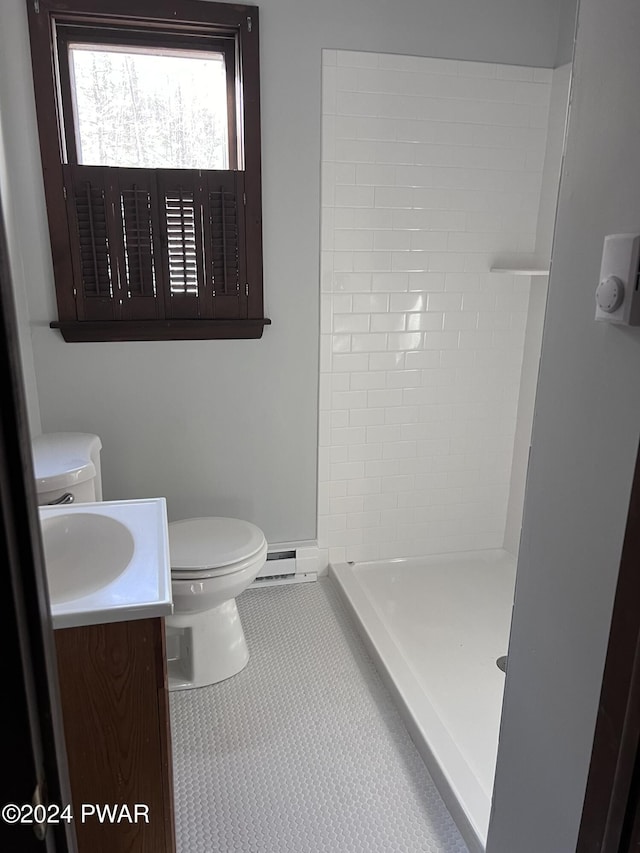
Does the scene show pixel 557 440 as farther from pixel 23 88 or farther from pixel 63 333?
pixel 23 88

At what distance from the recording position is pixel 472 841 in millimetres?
1457

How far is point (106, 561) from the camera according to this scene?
1354 mm

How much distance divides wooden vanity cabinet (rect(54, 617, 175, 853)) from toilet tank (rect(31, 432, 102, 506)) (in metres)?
0.62

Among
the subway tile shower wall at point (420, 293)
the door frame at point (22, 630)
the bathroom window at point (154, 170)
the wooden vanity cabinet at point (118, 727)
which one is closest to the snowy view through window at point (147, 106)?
the bathroom window at point (154, 170)

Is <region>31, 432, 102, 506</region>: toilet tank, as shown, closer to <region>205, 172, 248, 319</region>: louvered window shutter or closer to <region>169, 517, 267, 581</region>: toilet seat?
<region>169, 517, 267, 581</region>: toilet seat

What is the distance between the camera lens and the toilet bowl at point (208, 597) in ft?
6.32

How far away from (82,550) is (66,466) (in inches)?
19.1

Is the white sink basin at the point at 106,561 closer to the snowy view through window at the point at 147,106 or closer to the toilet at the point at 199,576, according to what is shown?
the toilet at the point at 199,576

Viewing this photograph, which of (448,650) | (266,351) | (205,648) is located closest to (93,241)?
(266,351)

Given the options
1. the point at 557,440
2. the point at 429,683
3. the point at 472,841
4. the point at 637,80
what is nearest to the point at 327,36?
the point at 637,80

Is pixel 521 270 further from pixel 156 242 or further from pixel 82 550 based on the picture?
pixel 82 550

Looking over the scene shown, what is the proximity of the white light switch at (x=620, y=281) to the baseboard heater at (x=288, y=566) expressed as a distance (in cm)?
199

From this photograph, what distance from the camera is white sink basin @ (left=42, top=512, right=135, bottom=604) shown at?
1311 millimetres

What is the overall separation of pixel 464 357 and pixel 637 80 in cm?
191
